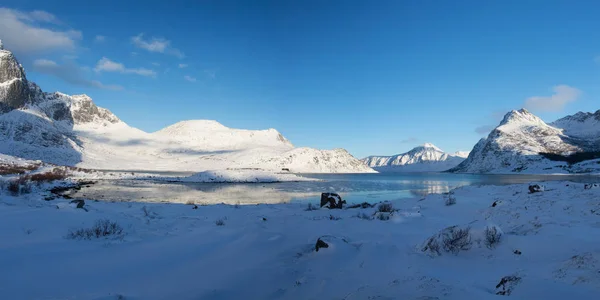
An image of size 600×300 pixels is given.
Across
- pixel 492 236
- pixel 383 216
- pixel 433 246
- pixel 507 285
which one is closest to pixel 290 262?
pixel 433 246

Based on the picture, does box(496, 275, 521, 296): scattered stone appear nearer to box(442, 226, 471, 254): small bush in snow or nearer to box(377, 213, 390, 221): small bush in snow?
box(442, 226, 471, 254): small bush in snow

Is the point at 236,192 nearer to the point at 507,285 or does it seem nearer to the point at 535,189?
the point at 535,189

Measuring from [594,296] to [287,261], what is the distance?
4.82 m

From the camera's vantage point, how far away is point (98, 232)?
25.7 feet

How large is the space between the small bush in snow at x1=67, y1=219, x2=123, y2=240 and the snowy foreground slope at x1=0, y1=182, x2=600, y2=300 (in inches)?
6.9

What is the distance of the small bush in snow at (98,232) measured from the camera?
741 centimetres

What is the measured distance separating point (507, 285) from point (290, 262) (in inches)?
151

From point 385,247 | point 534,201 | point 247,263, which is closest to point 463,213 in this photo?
point 534,201

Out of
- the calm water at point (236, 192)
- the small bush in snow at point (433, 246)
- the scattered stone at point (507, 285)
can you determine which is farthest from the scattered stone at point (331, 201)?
the scattered stone at point (507, 285)

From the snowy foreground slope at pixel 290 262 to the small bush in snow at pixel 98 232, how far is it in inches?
6.9

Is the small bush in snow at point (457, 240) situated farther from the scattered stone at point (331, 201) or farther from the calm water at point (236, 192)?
the calm water at point (236, 192)

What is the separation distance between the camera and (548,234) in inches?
273

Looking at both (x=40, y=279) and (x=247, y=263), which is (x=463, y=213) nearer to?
(x=247, y=263)

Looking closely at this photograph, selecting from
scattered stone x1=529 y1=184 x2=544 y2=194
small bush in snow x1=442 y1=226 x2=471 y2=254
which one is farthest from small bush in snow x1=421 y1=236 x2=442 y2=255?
scattered stone x1=529 y1=184 x2=544 y2=194
